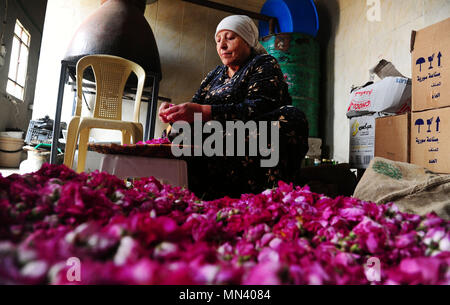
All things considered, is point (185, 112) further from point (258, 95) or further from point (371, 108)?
point (371, 108)

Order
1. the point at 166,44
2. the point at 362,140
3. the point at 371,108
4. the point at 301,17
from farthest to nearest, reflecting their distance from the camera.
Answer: the point at 166,44
the point at 301,17
the point at 362,140
the point at 371,108

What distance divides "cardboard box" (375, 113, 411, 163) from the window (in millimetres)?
6130

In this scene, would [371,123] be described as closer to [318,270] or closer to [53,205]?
[318,270]

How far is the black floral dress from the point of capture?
101cm

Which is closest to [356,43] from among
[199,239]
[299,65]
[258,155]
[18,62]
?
[299,65]

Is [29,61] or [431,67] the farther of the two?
[29,61]

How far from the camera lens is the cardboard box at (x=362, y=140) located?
170 centimetres

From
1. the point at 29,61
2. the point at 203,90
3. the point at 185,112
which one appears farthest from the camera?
the point at 29,61

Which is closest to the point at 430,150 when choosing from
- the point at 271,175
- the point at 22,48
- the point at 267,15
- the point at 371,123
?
the point at 371,123

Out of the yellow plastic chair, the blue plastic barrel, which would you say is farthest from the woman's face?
the blue plastic barrel

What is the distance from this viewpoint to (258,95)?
1053 millimetres

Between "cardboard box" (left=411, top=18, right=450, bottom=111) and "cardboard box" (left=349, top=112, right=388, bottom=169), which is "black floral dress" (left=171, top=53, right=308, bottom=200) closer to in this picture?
"cardboard box" (left=411, top=18, right=450, bottom=111)

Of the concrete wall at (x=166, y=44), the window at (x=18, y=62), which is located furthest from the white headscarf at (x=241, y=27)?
the window at (x=18, y=62)

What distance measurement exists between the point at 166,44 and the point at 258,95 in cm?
277
